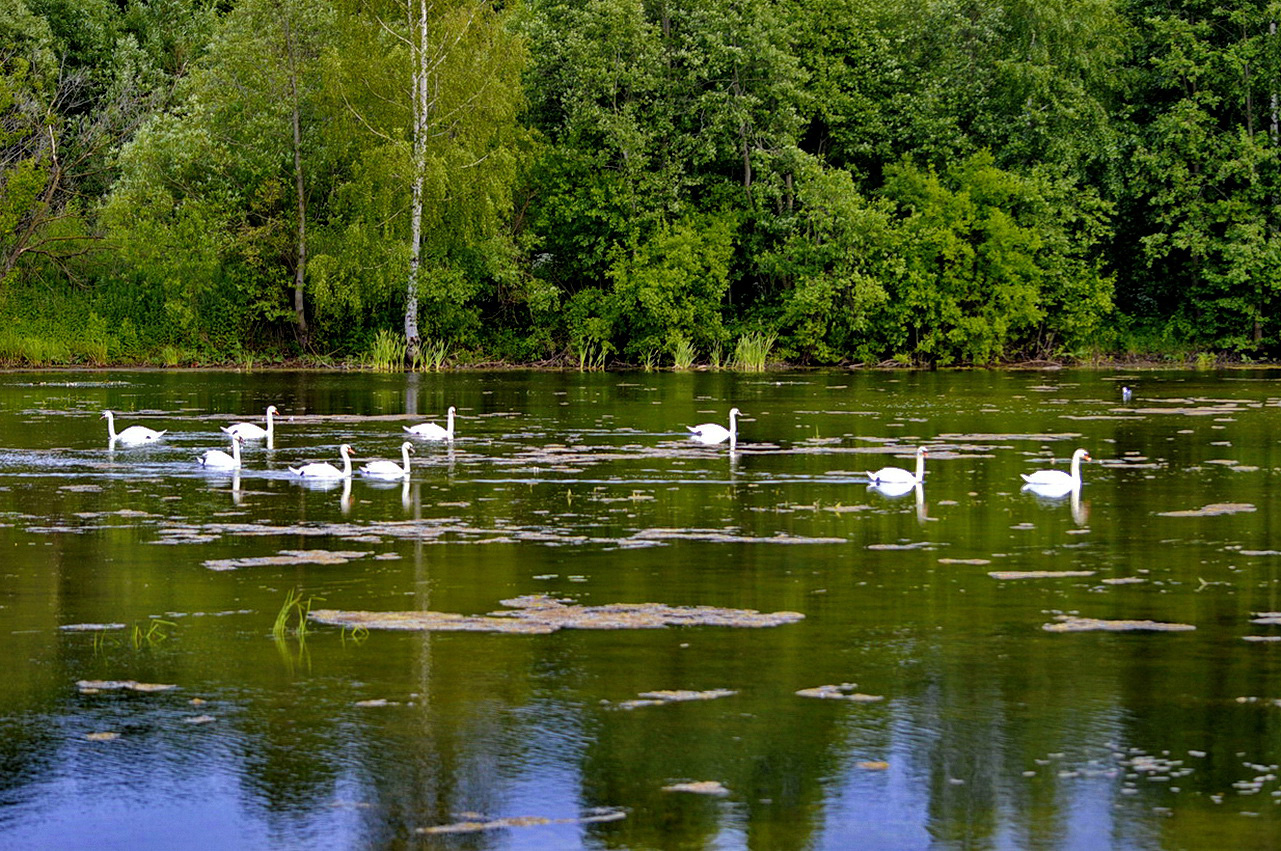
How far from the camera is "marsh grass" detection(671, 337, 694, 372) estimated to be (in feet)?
196

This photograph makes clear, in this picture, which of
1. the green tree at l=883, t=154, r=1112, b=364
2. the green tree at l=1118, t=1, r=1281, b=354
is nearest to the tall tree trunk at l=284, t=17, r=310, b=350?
the green tree at l=883, t=154, r=1112, b=364

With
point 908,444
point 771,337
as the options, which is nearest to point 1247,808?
point 908,444

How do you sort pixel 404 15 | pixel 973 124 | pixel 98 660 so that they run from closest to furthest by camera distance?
pixel 98 660 → pixel 404 15 → pixel 973 124

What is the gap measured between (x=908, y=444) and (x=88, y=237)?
40194 millimetres

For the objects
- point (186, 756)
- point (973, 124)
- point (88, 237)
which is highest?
point (973, 124)

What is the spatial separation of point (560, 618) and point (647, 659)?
1613 mm

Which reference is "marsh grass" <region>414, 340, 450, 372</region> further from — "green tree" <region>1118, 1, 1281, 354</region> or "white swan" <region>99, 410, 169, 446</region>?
"white swan" <region>99, 410, 169, 446</region>

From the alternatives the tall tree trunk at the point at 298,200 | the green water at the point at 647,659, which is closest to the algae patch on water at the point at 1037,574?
the green water at the point at 647,659

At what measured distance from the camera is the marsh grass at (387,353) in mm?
58344

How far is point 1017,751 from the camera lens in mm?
10023

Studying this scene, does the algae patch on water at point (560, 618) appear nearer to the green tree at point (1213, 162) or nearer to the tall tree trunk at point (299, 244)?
the tall tree trunk at point (299, 244)

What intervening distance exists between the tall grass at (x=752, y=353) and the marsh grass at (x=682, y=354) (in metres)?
1.76

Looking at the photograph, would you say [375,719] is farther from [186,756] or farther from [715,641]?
[715,641]

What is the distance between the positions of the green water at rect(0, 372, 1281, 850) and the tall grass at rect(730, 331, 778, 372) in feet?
110
